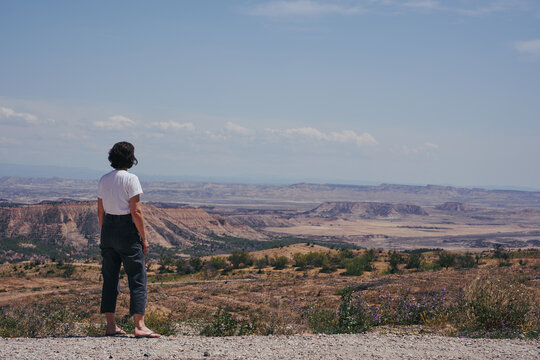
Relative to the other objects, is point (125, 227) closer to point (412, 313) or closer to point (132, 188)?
point (132, 188)

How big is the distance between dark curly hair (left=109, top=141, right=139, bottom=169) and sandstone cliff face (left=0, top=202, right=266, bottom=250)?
84.7 metres

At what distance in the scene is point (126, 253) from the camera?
618 centimetres

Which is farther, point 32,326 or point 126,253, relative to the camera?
point 32,326

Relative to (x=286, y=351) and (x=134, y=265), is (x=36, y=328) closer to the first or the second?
(x=134, y=265)

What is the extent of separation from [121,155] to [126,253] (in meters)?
1.29

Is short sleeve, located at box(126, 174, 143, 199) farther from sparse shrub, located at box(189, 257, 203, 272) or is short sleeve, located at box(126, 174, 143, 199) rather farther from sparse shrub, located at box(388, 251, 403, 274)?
sparse shrub, located at box(189, 257, 203, 272)

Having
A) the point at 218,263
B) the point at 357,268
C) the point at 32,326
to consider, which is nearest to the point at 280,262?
the point at 218,263

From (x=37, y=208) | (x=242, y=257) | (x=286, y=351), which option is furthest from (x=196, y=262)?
(x=37, y=208)

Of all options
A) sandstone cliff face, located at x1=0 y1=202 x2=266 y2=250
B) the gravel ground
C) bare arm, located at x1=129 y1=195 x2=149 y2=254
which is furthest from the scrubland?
sandstone cliff face, located at x1=0 y1=202 x2=266 y2=250

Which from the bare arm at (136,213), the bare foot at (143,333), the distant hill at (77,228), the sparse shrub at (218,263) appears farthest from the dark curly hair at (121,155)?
the distant hill at (77,228)

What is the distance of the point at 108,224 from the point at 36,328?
230cm

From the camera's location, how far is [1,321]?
25.3 ft

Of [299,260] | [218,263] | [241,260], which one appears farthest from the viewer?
[241,260]

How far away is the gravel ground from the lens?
542 centimetres
